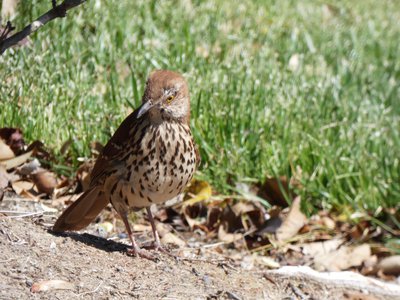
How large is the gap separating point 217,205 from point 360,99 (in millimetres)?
2114

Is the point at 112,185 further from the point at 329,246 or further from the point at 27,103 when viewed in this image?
the point at 329,246

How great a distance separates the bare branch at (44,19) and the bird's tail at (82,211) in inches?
42.0

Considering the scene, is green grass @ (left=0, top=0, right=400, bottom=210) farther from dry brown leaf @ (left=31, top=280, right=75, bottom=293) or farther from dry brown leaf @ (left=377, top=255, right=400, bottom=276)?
dry brown leaf @ (left=31, top=280, right=75, bottom=293)

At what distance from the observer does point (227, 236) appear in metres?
6.10

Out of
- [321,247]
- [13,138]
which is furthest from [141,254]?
[321,247]

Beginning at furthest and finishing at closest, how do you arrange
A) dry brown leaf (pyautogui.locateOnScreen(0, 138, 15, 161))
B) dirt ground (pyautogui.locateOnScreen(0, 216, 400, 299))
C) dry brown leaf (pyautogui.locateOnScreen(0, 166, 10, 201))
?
dry brown leaf (pyautogui.locateOnScreen(0, 138, 15, 161)) → dry brown leaf (pyautogui.locateOnScreen(0, 166, 10, 201)) → dirt ground (pyautogui.locateOnScreen(0, 216, 400, 299))

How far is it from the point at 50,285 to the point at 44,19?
49.0 inches

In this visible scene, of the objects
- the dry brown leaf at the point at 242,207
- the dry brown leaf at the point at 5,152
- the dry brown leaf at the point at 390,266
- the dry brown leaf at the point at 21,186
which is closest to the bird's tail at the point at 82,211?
the dry brown leaf at the point at 21,186

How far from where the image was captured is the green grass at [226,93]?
20.5ft

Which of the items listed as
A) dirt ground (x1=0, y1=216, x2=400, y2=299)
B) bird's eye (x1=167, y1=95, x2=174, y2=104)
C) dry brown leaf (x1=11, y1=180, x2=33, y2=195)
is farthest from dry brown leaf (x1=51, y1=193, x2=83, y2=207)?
bird's eye (x1=167, y1=95, x2=174, y2=104)

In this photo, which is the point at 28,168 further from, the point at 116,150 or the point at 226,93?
the point at 226,93

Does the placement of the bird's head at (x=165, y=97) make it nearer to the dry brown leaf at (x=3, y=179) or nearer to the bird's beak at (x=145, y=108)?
the bird's beak at (x=145, y=108)

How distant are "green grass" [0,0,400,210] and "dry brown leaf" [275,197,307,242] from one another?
0.23 meters

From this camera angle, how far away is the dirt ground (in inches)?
167
